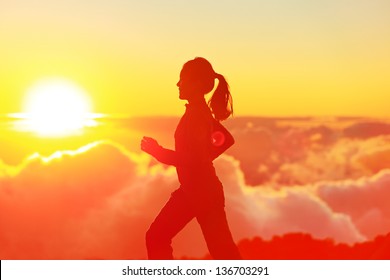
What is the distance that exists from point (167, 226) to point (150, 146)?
0.66 metres

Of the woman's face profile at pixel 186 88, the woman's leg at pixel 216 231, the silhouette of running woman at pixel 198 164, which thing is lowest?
the woman's leg at pixel 216 231

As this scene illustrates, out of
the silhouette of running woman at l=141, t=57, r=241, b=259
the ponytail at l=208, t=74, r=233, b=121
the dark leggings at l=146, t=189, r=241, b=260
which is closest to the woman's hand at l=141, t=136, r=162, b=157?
the silhouette of running woman at l=141, t=57, r=241, b=259

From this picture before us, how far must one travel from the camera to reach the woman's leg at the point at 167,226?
489 centimetres

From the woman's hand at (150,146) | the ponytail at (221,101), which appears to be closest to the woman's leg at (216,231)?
the woman's hand at (150,146)

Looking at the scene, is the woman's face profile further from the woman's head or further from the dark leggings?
the dark leggings

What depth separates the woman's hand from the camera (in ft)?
15.2

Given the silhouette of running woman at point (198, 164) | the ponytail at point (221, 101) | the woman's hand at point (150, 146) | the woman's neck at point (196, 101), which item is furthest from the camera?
the ponytail at point (221, 101)

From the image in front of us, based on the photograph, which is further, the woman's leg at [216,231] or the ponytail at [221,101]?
the ponytail at [221,101]

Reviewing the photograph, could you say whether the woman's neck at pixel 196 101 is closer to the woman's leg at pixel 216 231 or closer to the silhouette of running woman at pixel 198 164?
the silhouette of running woman at pixel 198 164

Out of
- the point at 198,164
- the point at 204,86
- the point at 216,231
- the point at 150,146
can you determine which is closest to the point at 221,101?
the point at 204,86

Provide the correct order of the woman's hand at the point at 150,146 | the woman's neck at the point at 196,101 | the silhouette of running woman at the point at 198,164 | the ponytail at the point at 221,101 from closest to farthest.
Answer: the woman's hand at the point at 150,146 → the silhouette of running woman at the point at 198,164 → the woman's neck at the point at 196,101 → the ponytail at the point at 221,101

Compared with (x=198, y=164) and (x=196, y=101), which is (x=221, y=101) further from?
(x=198, y=164)
